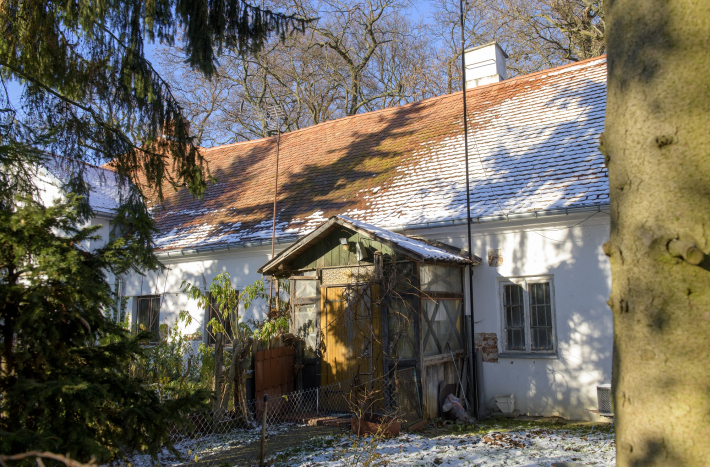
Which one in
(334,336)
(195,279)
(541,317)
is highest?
(195,279)

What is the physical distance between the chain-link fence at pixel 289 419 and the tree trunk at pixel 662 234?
4325mm

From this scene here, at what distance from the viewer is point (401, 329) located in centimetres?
839

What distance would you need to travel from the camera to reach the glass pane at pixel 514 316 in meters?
9.43

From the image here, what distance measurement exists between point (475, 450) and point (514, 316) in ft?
11.5

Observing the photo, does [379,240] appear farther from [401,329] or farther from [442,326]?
[442,326]

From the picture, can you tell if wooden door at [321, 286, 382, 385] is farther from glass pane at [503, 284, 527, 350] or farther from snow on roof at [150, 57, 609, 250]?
glass pane at [503, 284, 527, 350]

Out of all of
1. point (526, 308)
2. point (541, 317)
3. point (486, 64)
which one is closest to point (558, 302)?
point (541, 317)

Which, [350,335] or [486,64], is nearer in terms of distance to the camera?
[350,335]

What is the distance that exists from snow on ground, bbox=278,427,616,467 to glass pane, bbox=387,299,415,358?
1.38 meters

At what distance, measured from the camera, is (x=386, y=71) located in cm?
2522

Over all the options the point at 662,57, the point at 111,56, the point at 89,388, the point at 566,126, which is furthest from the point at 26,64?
the point at 566,126

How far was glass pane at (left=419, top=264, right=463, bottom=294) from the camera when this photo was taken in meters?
8.41

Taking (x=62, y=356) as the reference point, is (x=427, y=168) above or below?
above

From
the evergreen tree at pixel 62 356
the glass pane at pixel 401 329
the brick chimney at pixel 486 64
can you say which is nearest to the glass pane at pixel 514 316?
the glass pane at pixel 401 329
